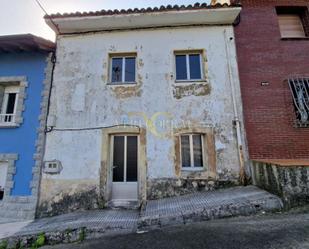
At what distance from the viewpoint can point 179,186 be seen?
622 centimetres

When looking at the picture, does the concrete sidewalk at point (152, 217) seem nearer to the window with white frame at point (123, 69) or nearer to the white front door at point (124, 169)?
the white front door at point (124, 169)

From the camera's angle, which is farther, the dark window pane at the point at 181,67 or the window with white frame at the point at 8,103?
the dark window pane at the point at 181,67

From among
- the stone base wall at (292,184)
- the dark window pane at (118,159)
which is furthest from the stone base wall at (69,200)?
the stone base wall at (292,184)

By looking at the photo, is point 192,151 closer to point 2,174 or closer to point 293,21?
point 2,174

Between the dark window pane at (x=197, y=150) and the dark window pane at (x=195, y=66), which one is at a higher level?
the dark window pane at (x=195, y=66)

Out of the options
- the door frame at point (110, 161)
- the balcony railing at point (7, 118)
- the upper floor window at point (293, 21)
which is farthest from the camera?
the upper floor window at point (293, 21)

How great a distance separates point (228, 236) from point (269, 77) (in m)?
5.56

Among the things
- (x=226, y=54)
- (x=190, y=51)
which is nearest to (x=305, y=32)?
(x=226, y=54)

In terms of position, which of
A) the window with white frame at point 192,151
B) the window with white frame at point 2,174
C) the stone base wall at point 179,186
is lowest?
the stone base wall at point 179,186

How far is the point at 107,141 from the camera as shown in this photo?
21.6 feet

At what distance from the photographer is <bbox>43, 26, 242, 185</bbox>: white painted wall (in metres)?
6.43

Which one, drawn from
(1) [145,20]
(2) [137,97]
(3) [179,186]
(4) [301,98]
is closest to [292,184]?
(3) [179,186]

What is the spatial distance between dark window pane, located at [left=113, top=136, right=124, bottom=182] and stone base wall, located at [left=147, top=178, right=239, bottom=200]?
102 centimetres

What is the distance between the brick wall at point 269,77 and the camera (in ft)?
21.3
